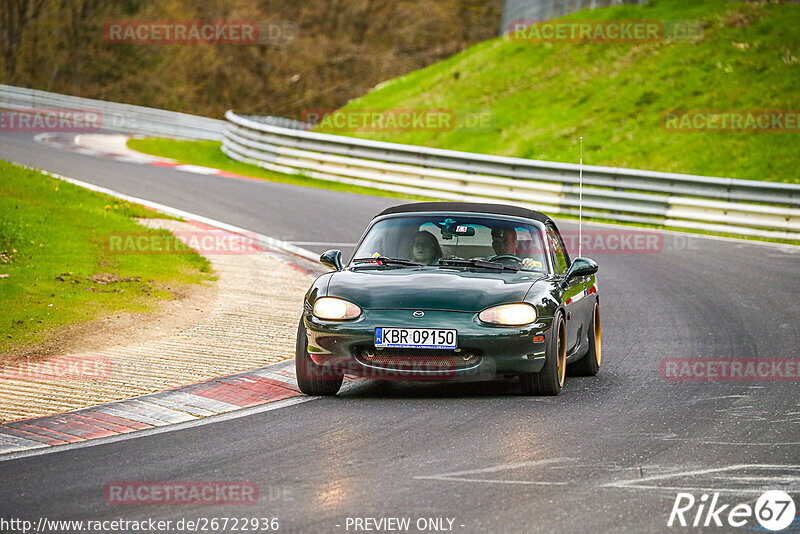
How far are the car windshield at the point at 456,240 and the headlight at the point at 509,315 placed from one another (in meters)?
0.99

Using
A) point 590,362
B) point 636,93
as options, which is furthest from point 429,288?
point 636,93

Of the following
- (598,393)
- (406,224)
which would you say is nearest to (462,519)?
(598,393)

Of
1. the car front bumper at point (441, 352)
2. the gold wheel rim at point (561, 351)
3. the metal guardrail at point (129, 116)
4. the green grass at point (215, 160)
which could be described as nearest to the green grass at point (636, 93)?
the green grass at point (215, 160)

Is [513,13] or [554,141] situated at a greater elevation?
[513,13]

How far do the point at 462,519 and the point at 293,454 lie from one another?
60.7 inches

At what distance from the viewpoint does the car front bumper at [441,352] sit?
26.1 feet

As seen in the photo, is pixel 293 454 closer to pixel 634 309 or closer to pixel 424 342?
pixel 424 342

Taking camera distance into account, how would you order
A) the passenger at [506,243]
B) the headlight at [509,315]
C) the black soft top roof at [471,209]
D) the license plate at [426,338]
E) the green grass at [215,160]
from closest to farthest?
the license plate at [426,338] < the headlight at [509,315] < the passenger at [506,243] < the black soft top roof at [471,209] < the green grass at [215,160]

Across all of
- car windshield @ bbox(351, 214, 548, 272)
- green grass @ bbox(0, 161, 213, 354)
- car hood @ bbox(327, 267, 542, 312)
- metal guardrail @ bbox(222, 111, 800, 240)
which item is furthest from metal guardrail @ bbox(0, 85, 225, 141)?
car hood @ bbox(327, 267, 542, 312)

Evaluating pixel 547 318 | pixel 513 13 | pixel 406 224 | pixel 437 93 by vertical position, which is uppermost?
pixel 513 13

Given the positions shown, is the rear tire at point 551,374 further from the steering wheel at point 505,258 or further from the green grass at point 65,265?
the green grass at point 65,265

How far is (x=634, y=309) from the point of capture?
12.9 m

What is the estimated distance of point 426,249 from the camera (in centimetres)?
911

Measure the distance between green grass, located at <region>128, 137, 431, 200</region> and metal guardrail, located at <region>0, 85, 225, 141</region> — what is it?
2.38 metres
